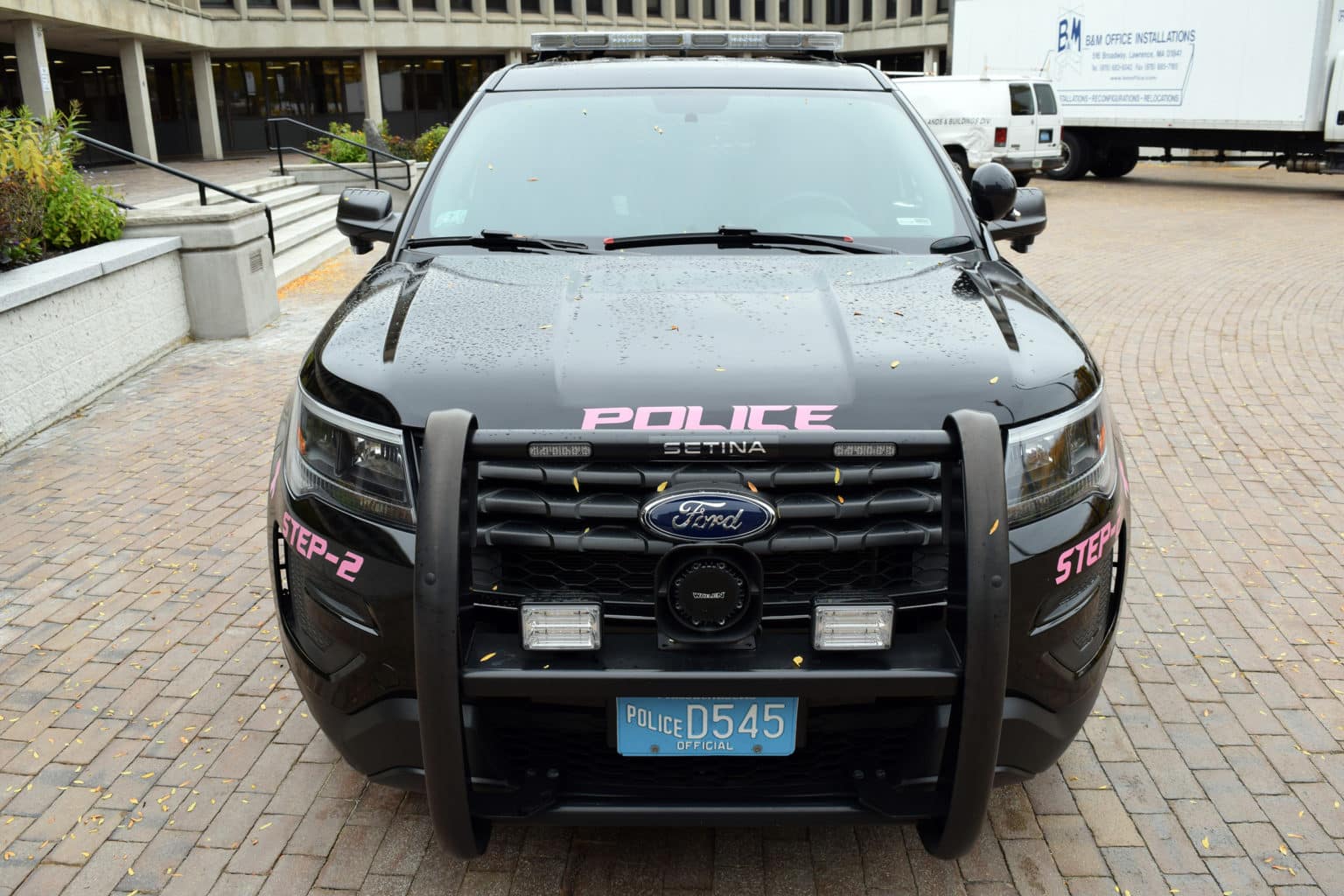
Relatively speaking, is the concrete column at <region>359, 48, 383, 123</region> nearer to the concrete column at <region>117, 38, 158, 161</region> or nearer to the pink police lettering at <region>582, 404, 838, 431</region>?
the concrete column at <region>117, 38, 158, 161</region>

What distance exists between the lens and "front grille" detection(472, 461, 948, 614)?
233 cm

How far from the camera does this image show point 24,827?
123 inches

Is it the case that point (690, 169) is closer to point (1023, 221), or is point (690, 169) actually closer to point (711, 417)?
point (1023, 221)

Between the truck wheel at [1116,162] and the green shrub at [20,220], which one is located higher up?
the green shrub at [20,220]

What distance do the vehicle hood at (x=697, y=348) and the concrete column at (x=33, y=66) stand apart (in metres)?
24.6

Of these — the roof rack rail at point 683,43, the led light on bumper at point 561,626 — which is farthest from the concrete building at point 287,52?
the led light on bumper at point 561,626

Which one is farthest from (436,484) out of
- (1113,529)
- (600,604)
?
(1113,529)

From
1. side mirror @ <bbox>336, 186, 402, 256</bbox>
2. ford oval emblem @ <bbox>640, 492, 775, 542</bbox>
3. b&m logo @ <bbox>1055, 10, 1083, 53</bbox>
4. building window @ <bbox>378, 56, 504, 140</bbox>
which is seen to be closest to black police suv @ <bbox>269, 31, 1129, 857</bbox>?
ford oval emblem @ <bbox>640, 492, 775, 542</bbox>

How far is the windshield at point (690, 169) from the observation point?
371cm

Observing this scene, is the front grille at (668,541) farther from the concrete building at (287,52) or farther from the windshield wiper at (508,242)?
the concrete building at (287,52)

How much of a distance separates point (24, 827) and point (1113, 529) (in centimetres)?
302

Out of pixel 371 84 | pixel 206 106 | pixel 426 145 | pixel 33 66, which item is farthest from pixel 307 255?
pixel 371 84

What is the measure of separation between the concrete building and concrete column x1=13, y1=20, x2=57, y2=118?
0.11 ft

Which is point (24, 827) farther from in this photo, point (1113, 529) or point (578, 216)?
point (1113, 529)
